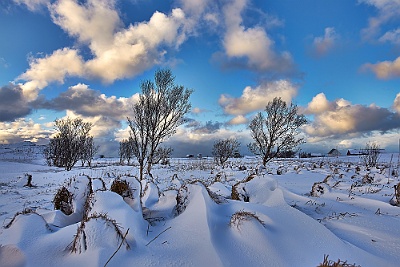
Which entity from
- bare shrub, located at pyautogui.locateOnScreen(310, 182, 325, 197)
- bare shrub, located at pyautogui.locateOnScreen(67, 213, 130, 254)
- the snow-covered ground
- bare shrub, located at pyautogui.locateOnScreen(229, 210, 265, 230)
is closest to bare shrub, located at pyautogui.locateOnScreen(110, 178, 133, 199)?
the snow-covered ground

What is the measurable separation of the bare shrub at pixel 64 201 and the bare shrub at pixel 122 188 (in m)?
0.53

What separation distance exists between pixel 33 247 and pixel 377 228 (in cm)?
312

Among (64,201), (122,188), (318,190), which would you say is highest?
(122,188)

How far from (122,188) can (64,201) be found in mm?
775

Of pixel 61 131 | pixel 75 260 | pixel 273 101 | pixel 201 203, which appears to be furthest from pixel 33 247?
pixel 61 131

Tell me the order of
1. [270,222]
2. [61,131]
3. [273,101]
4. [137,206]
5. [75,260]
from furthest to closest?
[61,131] → [273,101] → [137,206] → [270,222] → [75,260]

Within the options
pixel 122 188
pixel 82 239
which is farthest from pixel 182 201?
pixel 82 239

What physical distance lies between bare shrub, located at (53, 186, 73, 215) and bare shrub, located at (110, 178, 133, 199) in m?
0.53

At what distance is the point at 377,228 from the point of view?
244 cm

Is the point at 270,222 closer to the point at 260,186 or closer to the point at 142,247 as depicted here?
the point at 142,247

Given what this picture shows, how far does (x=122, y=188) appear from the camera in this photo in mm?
2842

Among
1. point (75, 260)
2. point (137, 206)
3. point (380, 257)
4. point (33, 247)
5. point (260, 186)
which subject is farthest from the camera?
point (260, 186)

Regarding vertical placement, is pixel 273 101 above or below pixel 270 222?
above

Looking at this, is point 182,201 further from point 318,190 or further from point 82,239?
point 318,190
